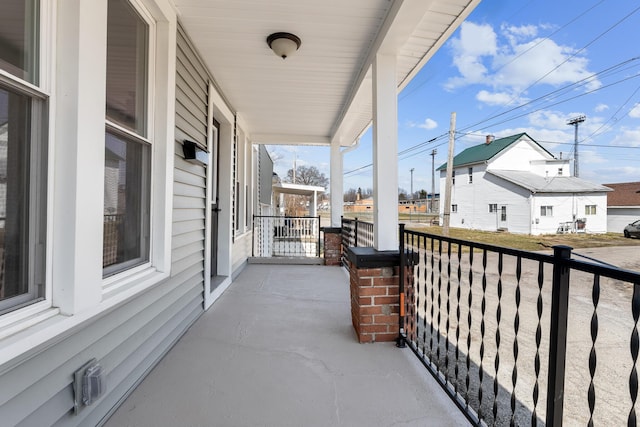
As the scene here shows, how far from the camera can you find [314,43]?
2701 mm

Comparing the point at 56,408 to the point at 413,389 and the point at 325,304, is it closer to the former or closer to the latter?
the point at 413,389

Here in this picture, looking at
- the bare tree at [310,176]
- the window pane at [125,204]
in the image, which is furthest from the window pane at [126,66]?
the bare tree at [310,176]

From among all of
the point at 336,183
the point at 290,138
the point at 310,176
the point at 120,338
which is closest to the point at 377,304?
the point at 120,338

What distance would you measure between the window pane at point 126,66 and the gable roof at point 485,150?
73.8 ft

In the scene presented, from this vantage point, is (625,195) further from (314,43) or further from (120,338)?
(120,338)

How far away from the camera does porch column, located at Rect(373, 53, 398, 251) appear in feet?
8.38

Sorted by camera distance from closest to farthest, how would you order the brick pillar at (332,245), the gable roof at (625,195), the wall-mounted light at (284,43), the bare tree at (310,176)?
the wall-mounted light at (284,43) → the brick pillar at (332,245) → the gable roof at (625,195) → the bare tree at (310,176)

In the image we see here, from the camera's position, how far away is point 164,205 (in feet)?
6.87

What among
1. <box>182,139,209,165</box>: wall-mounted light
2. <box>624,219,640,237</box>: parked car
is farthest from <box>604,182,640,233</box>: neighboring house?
<box>182,139,209,165</box>: wall-mounted light

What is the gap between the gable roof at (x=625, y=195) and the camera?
879 inches

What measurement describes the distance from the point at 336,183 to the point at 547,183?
19.6 metres

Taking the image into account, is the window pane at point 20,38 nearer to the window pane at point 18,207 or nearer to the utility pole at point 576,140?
the window pane at point 18,207

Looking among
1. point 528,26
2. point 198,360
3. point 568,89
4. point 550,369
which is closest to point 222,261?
point 198,360

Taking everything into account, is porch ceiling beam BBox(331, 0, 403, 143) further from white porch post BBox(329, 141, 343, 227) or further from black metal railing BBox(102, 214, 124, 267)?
black metal railing BBox(102, 214, 124, 267)
